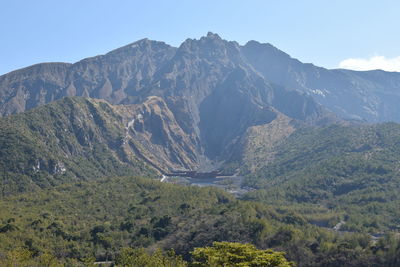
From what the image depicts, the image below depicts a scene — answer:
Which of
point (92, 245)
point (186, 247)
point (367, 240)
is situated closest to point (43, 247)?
point (92, 245)

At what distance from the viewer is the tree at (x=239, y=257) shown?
75.8m

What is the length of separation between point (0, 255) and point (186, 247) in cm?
7308

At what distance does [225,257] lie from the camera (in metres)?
80.2

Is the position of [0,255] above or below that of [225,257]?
below

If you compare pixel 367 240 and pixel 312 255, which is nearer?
pixel 312 255

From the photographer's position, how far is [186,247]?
180 metres

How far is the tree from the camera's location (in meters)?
75.8

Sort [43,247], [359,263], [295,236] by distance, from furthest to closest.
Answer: [43,247], [295,236], [359,263]

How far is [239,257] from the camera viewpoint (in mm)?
77500

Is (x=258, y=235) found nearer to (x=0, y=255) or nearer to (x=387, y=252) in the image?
(x=387, y=252)

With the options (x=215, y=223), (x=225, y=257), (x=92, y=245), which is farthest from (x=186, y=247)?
(x=225, y=257)

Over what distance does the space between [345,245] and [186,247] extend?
65.6 m

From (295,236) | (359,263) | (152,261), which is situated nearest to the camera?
(152,261)

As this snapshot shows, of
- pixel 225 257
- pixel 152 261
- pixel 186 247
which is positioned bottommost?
pixel 186 247
